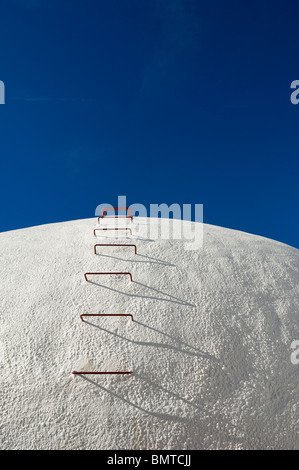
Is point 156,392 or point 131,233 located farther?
point 131,233

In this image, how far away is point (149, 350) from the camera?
639 cm

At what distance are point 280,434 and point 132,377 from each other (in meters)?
2.41

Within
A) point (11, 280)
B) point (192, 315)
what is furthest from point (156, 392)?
point (11, 280)

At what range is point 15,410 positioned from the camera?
5609 mm

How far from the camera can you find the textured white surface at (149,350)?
5570 mm

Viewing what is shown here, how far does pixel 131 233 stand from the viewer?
9508 millimetres

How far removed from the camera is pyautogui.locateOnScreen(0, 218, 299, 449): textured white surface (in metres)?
5.57
